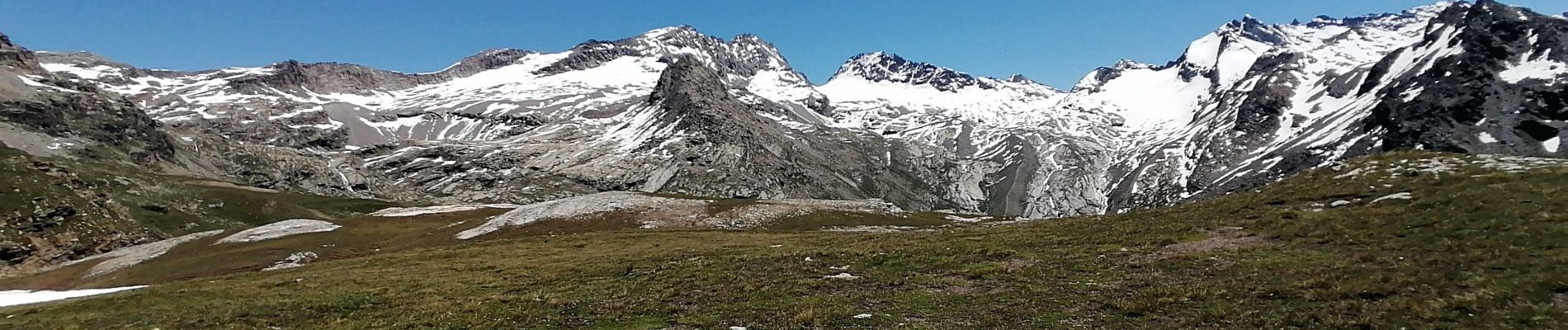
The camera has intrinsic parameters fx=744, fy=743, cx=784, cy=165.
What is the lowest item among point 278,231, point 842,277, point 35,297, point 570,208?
point 35,297

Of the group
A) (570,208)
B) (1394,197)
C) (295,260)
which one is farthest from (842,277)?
(570,208)

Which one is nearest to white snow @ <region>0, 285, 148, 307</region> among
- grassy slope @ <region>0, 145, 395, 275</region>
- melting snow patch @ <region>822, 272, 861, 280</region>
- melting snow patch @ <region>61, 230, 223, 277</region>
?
melting snow patch @ <region>61, 230, 223, 277</region>

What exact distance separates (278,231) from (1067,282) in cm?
9562

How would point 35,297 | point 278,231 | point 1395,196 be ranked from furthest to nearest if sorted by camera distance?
point 278,231 < point 35,297 < point 1395,196

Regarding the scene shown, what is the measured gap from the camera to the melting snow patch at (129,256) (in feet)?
242

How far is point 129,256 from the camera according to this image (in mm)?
79938

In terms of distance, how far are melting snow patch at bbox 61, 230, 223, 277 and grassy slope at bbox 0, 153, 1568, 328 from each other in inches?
1460

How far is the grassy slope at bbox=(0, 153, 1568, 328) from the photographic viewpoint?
71.6 feet

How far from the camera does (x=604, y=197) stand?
103 meters

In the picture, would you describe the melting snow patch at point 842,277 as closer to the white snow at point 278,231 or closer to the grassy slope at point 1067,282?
the grassy slope at point 1067,282

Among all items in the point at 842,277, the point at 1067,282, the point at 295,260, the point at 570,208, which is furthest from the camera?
the point at 570,208

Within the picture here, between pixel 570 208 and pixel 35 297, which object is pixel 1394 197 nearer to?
pixel 35 297

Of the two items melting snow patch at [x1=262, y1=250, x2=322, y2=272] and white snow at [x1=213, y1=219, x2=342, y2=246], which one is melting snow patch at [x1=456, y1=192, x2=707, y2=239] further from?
white snow at [x1=213, y1=219, x2=342, y2=246]

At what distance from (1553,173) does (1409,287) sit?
22.8m
